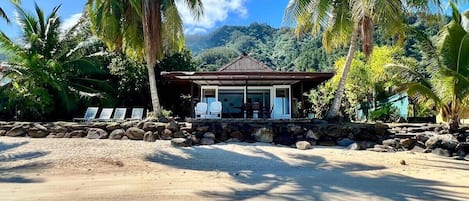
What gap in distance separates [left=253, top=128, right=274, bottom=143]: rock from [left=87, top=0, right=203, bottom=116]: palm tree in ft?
13.2

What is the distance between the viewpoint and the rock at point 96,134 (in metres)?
13.7

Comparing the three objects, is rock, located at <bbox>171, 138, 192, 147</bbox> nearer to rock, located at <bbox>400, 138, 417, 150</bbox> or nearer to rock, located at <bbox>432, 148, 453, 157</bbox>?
rock, located at <bbox>400, 138, 417, 150</bbox>

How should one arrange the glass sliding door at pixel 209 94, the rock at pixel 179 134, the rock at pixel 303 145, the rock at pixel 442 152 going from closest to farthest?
1. the rock at pixel 442 152
2. the rock at pixel 303 145
3. the rock at pixel 179 134
4. the glass sliding door at pixel 209 94

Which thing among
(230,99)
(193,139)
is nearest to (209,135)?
(193,139)

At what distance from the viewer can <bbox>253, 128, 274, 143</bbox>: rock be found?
14466 mm

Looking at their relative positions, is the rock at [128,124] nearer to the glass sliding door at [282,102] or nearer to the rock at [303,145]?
the rock at [303,145]

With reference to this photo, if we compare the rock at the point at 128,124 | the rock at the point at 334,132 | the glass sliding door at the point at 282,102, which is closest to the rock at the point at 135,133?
the rock at the point at 128,124

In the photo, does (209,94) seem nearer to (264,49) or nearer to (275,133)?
(275,133)

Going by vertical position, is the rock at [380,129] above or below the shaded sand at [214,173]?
above

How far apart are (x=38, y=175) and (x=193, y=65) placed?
18938 millimetres

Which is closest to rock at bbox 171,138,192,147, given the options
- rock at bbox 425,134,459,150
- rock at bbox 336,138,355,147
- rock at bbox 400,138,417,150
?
rock at bbox 336,138,355,147

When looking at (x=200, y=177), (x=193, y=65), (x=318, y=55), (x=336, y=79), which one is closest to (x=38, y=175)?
(x=200, y=177)

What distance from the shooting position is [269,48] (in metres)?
69.1

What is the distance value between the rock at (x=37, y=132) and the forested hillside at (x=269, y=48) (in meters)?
22.5
